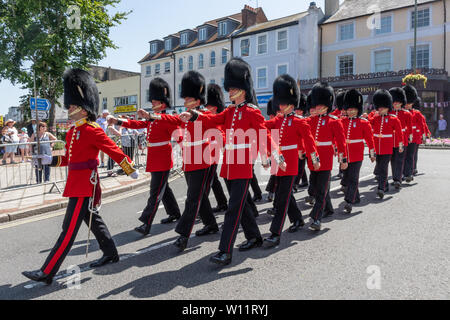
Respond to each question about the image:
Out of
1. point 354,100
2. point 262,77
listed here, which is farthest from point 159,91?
point 262,77

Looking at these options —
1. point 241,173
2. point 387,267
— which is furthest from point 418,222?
point 241,173

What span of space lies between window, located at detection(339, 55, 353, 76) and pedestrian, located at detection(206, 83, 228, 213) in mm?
25344

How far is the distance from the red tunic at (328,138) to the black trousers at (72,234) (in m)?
3.00

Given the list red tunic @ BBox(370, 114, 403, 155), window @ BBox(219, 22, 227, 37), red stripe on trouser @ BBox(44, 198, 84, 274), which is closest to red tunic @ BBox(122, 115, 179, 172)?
red stripe on trouser @ BBox(44, 198, 84, 274)

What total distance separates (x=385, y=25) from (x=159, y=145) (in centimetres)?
2686

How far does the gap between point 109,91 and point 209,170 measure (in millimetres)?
46443

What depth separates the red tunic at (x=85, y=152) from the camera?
399 cm

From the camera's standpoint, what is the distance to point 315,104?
607 centimetres

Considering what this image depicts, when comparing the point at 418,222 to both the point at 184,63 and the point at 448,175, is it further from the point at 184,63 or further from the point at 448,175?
the point at 184,63

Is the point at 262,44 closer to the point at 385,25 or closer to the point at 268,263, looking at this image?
the point at 385,25

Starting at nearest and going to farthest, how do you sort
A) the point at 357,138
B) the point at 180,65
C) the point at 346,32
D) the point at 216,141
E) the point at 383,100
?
1. the point at 216,141
2. the point at 357,138
3. the point at 383,100
4. the point at 346,32
5. the point at 180,65

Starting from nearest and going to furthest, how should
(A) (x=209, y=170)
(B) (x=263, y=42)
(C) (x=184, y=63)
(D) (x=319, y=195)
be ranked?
(A) (x=209, y=170)
(D) (x=319, y=195)
(B) (x=263, y=42)
(C) (x=184, y=63)

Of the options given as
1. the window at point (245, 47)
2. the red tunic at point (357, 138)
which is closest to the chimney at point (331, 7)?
the window at point (245, 47)

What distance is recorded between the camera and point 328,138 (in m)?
5.83
